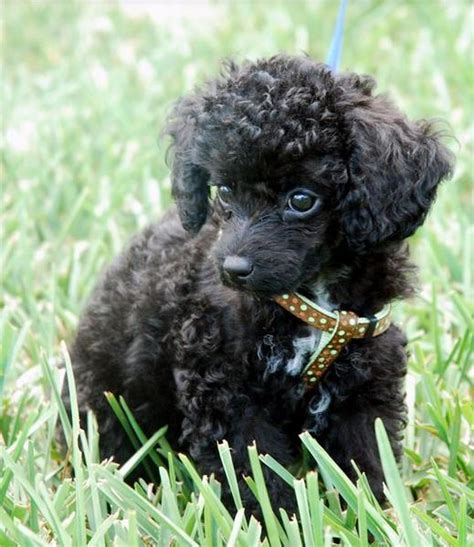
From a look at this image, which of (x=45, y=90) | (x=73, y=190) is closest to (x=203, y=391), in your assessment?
(x=73, y=190)

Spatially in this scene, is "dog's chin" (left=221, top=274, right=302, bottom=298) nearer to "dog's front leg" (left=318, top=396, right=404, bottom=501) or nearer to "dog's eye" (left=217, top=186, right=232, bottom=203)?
"dog's eye" (left=217, top=186, right=232, bottom=203)

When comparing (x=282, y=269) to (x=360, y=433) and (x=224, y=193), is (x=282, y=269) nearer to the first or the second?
(x=224, y=193)

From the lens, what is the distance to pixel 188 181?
404 centimetres

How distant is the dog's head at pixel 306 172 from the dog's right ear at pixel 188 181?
0.58 ft

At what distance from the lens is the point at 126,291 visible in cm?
438

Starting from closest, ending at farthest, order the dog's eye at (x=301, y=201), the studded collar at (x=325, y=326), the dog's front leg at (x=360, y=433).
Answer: the dog's eye at (x=301, y=201), the studded collar at (x=325, y=326), the dog's front leg at (x=360, y=433)

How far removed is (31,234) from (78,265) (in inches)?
24.5

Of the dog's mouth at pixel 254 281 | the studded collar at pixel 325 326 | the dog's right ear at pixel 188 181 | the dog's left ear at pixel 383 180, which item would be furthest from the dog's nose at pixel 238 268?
the dog's right ear at pixel 188 181

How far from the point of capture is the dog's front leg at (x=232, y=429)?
383cm

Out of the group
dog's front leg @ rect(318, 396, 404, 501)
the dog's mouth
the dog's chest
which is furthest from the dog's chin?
dog's front leg @ rect(318, 396, 404, 501)

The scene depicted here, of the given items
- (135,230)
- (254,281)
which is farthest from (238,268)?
(135,230)

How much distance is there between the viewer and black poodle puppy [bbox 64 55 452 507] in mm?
3648

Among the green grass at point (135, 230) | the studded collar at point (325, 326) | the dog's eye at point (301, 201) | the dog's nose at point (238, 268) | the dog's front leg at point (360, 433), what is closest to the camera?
the green grass at point (135, 230)

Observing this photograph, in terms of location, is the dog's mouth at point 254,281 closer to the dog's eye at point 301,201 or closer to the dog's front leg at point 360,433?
the dog's eye at point 301,201
